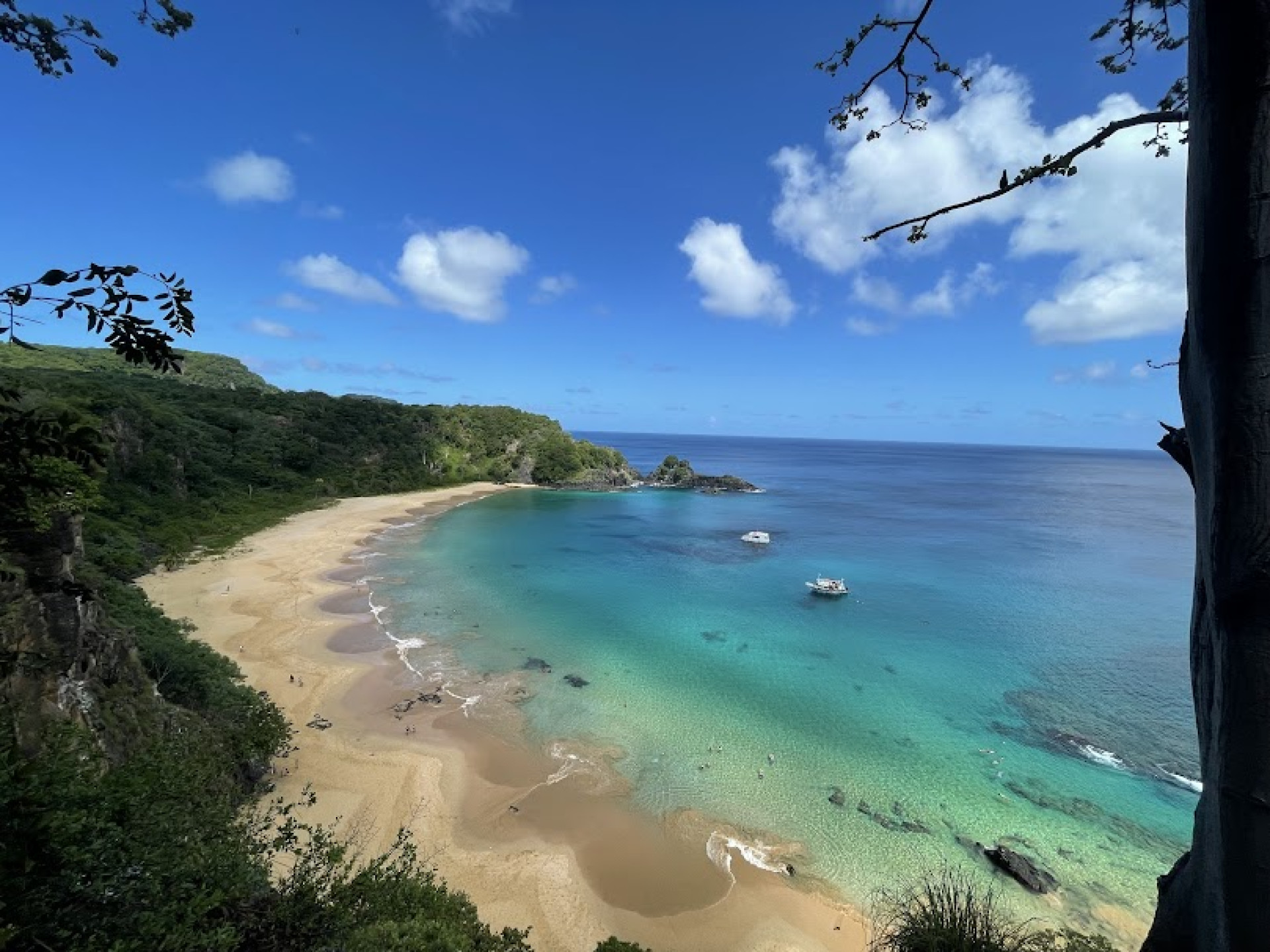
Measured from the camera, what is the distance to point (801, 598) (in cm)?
Answer: 3847

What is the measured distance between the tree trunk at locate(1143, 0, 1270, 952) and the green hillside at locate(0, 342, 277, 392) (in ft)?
223

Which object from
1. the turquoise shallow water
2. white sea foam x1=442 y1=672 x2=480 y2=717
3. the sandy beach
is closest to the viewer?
the sandy beach

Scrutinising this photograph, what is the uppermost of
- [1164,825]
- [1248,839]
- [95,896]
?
[1248,839]

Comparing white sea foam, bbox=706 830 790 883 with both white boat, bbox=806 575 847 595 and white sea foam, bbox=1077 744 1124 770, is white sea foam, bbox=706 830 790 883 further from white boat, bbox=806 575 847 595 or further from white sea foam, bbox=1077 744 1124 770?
white boat, bbox=806 575 847 595

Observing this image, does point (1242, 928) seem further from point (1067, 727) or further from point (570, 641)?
point (570, 641)

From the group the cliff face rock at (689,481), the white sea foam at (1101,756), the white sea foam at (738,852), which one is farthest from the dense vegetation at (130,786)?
the cliff face rock at (689,481)

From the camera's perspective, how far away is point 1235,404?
252 cm

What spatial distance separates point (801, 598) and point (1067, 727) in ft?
55.6

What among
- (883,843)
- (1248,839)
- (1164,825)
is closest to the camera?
(1248,839)

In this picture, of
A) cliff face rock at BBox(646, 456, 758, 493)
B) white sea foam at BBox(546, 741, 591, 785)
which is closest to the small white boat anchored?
white sea foam at BBox(546, 741, 591, 785)

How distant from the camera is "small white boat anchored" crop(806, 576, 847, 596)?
3894cm

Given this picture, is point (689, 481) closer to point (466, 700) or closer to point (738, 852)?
point (466, 700)

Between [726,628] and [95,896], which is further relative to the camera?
[726,628]

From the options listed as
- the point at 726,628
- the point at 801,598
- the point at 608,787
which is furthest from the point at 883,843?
the point at 801,598
